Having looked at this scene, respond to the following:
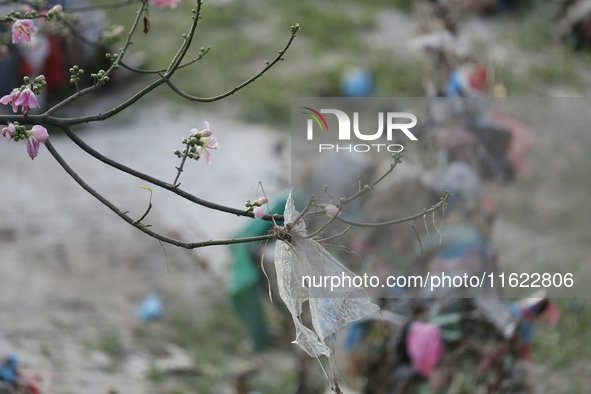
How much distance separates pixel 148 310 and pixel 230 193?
1878mm

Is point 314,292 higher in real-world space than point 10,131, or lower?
lower

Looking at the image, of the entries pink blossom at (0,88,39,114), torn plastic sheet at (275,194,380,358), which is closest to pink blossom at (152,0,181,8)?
pink blossom at (0,88,39,114)

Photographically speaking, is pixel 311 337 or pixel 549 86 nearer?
pixel 311 337

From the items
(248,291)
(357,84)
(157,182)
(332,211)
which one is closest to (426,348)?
(248,291)

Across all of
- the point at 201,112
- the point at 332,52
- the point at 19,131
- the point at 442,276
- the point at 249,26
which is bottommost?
the point at 442,276

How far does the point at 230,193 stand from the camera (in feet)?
17.6

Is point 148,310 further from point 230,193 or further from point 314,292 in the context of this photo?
point 314,292

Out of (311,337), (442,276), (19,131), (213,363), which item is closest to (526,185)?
(442,276)

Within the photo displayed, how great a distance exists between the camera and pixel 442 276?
2988mm

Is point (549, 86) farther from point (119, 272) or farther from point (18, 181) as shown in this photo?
point (18, 181)

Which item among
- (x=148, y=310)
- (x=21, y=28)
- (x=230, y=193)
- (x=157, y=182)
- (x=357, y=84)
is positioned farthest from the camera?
(x=357, y=84)

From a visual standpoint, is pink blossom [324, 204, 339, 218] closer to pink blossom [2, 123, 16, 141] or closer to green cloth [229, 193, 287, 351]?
pink blossom [2, 123, 16, 141]

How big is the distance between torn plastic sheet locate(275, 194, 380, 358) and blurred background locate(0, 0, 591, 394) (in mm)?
91

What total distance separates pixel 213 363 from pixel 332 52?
5412mm
